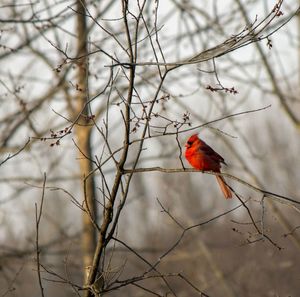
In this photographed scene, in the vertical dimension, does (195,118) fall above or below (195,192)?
below

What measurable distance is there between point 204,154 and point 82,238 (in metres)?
4.28

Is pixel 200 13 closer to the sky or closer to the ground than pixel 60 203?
closer to the ground

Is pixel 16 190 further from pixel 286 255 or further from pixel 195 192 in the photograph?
pixel 195 192

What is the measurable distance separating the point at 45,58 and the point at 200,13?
2.22 m

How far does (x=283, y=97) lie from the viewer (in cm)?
780

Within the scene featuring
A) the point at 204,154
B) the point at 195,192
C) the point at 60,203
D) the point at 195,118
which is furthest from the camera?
the point at 60,203

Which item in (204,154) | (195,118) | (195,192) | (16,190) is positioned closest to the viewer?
(204,154)

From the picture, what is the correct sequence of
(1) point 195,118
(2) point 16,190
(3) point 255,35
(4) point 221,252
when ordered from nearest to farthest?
(3) point 255,35 < (1) point 195,118 < (2) point 16,190 < (4) point 221,252

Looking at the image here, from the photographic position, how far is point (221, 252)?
24.5 meters

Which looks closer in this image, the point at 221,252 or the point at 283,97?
the point at 283,97

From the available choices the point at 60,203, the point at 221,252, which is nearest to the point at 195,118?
the point at 221,252

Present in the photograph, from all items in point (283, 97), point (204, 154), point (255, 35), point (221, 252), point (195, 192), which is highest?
point (195, 192)

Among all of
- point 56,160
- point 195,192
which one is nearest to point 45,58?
point 56,160

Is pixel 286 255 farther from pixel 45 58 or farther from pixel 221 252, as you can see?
pixel 45 58
